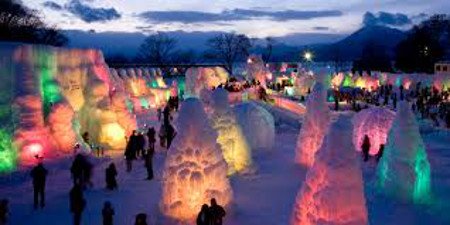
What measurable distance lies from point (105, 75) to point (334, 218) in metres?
17.2

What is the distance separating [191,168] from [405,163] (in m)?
5.89

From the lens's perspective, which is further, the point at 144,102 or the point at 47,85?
the point at 144,102

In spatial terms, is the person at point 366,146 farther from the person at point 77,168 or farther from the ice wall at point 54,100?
the person at point 77,168

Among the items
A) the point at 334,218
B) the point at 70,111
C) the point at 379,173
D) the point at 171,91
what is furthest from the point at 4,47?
the point at 171,91

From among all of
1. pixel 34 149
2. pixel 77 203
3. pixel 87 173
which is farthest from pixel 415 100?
pixel 77 203

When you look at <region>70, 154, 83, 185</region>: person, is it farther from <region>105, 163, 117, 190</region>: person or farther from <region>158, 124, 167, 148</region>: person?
<region>158, 124, 167, 148</region>: person

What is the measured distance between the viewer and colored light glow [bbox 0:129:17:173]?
16.0 m

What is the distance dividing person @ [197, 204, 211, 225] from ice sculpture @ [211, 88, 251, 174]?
19.6ft

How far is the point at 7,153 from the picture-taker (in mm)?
16109

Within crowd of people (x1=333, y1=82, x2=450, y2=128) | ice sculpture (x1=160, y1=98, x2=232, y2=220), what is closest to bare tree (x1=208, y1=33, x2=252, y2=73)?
crowd of people (x1=333, y1=82, x2=450, y2=128)

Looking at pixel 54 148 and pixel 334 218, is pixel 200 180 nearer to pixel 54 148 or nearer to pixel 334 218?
pixel 334 218

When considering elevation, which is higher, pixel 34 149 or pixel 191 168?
pixel 191 168

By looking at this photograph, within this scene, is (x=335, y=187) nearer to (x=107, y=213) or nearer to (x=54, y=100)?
(x=107, y=213)

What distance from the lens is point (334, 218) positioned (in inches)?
312
